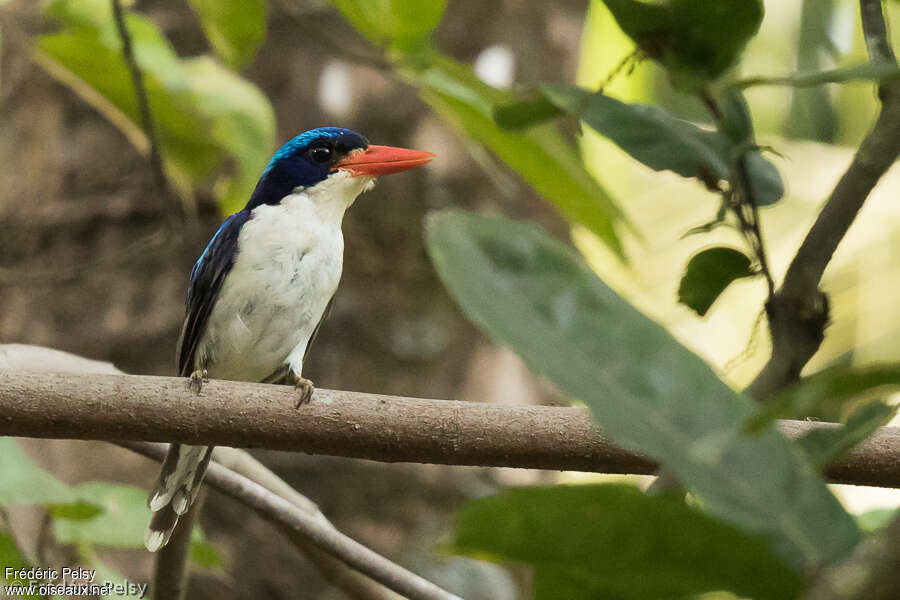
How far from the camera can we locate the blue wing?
3607 mm

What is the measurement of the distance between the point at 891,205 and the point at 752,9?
7175 millimetres

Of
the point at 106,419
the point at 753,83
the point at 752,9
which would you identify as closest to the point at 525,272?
the point at 753,83

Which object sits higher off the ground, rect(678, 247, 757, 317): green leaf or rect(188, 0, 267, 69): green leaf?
rect(188, 0, 267, 69): green leaf

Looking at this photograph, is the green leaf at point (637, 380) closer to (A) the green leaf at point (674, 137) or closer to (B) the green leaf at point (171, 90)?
(A) the green leaf at point (674, 137)

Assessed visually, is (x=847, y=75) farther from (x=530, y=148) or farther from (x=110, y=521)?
(x=110, y=521)

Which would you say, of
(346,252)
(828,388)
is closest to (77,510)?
→ (828,388)

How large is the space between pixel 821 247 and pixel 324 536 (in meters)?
1.28

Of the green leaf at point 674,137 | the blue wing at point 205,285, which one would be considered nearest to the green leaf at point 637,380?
the green leaf at point 674,137

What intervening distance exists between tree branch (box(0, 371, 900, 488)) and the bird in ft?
5.24

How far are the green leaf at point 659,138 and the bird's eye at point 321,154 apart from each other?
7.58 ft

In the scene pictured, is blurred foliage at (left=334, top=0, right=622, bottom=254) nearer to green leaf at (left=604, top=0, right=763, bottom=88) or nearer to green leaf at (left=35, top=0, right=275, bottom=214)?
green leaf at (left=604, top=0, right=763, bottom=88)

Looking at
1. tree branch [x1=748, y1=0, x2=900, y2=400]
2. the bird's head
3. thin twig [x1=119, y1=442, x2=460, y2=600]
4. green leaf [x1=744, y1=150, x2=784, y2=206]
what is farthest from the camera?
the bird's head

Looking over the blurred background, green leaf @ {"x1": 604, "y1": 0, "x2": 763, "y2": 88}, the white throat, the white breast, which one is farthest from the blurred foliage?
the blurred background

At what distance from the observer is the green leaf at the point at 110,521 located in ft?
7.58
